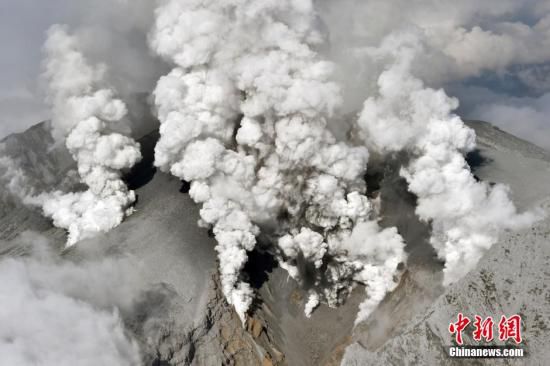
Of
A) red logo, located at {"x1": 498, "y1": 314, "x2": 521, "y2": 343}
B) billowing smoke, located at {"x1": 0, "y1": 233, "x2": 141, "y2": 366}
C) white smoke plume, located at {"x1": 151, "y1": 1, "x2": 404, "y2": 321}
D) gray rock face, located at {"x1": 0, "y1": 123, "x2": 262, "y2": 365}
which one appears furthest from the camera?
white smoke plume, located at {"x1": 151, "y1": 1, "x2": 404, "y2": 321}

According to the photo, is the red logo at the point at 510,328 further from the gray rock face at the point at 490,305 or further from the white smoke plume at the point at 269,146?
the white smoke plume at the point at 269,146

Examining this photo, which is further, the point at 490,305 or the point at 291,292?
the point at 291,292

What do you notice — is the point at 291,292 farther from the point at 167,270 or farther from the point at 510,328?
the point at 510,328

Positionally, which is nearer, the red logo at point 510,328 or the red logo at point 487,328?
the red logo at point 510,328

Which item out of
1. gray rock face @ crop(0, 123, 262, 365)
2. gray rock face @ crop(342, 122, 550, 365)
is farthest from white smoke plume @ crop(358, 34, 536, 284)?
gray rock face @ crop(0, 123, 262, 365)

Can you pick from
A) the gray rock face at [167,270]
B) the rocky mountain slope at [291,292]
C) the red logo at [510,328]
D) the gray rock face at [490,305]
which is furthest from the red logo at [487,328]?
the gray rock face at [167,270]

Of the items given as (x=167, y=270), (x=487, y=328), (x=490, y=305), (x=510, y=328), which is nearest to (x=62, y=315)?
(x=167, y=270)

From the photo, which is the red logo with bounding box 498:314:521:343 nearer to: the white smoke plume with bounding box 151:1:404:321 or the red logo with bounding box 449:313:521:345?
the red logo with bounding box 449:313:521:345
